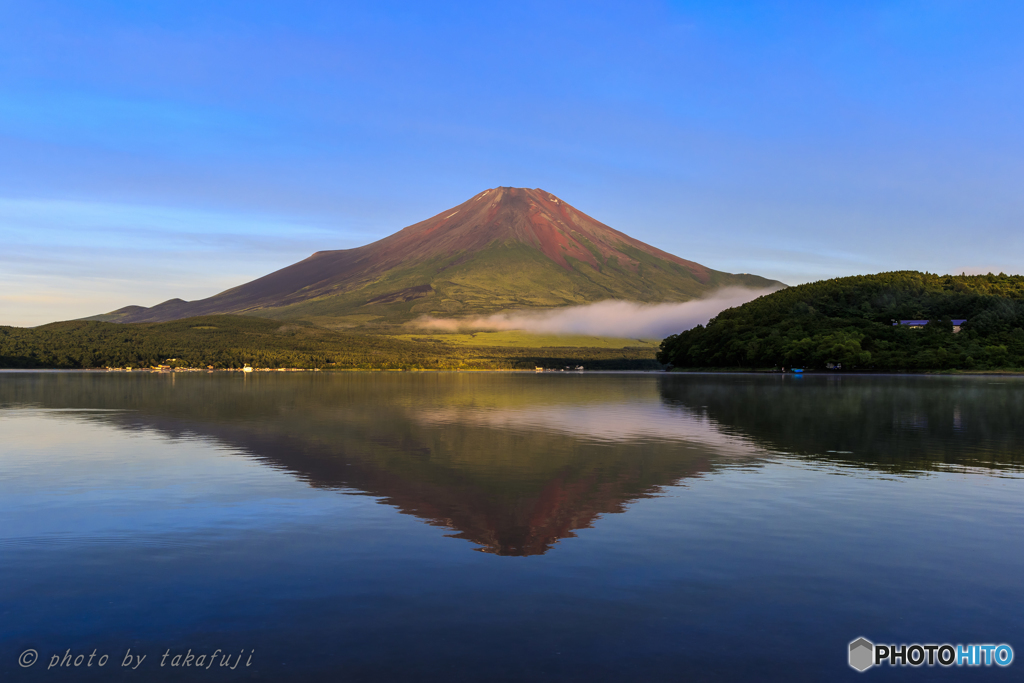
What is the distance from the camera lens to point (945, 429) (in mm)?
49219

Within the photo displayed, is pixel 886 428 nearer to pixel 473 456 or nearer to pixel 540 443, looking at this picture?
pixel 540 443

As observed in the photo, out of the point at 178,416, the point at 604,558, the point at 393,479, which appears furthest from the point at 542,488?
the point at 178,416

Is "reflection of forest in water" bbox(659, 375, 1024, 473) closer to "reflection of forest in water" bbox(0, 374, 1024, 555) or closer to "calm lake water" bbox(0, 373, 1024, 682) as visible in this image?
"reflection of forest in water" bbox(0, 374, 1024, 555)

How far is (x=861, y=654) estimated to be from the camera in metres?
12.2

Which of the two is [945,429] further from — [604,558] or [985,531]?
[604,558]

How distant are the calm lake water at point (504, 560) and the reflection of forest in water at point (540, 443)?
Result: 31cm

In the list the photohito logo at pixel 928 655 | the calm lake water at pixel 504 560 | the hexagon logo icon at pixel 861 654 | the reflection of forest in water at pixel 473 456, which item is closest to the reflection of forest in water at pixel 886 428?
the calm lake water at pixel 504 560

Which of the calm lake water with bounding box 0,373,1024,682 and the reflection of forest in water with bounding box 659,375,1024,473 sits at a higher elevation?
the calm lake water with bounding box 0,373,1024,682

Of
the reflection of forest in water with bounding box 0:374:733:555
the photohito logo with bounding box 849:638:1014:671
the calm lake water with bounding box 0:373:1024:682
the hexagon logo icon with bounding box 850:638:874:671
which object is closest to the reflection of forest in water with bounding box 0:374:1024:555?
the reflection of forest in water with bounding box 0:374:733:555

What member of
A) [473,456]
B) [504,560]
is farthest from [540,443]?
[504,560]

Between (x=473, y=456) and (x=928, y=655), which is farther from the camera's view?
(x=473, y=456)

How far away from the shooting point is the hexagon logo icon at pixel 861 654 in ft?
39.1

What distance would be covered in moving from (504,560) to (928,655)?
8.58 metres

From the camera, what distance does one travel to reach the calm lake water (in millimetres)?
12109
